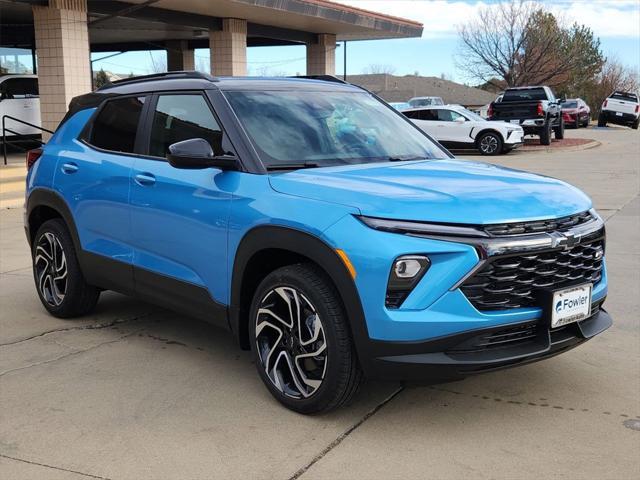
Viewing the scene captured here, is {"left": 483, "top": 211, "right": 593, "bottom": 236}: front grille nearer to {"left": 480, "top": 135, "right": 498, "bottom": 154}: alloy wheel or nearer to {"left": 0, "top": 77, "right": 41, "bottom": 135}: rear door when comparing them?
{"left": 0, "top": 77, "right": 41, "bottom": 135}: rear door

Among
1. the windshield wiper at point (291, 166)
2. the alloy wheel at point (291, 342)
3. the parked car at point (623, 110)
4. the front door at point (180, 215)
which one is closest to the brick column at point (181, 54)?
the parked car at point (623, 110)

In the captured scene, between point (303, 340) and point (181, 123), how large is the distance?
170 cm

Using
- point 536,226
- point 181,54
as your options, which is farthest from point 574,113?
point 536,226

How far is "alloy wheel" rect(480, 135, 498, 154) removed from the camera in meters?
21.8

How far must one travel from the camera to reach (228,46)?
76.0ft

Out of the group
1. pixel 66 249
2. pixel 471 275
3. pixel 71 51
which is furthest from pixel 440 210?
pixel 71 51

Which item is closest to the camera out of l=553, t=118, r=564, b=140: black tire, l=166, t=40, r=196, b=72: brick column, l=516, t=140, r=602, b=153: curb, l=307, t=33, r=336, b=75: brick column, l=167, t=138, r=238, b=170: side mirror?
l=167, t=138, r=238, b=170: side mirror

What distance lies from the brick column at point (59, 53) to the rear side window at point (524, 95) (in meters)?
14.0

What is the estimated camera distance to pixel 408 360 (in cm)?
322

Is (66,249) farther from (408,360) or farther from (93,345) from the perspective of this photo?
(408,360)

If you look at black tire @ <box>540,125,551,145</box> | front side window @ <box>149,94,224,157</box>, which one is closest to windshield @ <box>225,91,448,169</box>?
front side window @ <box>149,94,224,157</box>

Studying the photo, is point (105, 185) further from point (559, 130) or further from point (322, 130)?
point (559, 130)

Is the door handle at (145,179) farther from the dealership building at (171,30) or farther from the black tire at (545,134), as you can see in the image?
the black tire at (545,134)

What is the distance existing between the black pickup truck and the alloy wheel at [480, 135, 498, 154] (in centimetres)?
251
